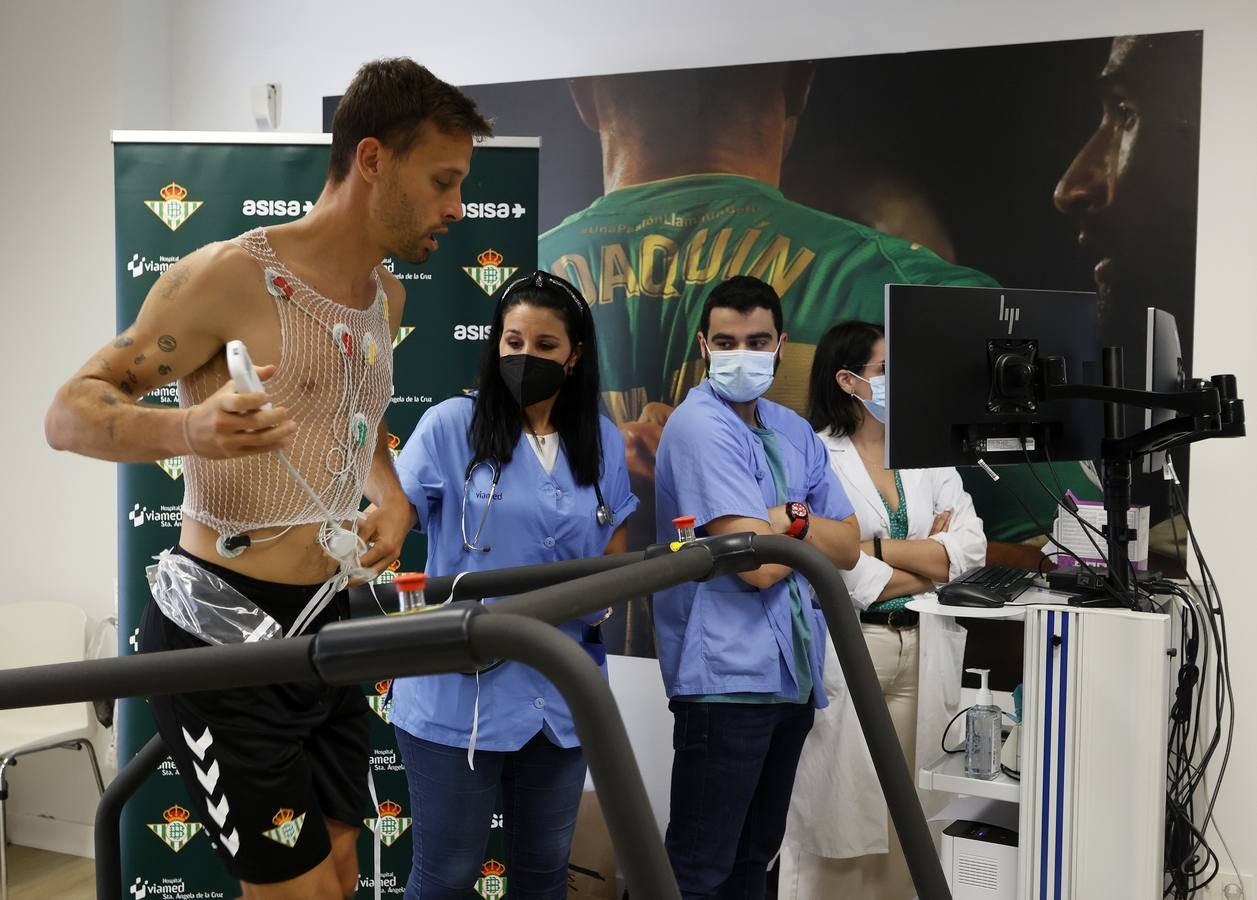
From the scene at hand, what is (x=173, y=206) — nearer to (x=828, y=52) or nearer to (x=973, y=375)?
(x=828, y=52)

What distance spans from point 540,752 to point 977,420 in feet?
3.60

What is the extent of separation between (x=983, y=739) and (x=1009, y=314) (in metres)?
0.89

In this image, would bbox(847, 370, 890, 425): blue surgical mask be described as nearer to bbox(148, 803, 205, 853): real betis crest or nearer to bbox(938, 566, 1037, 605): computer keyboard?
bbox(938, 566, 1037, 605): computer keyboard

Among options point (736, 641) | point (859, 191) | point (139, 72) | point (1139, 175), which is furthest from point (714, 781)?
point (139, 72)

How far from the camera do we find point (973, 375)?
2.25 m

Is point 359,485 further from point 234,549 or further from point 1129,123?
point 1129,123

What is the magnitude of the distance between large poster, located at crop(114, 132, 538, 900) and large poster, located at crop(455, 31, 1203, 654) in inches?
22.8

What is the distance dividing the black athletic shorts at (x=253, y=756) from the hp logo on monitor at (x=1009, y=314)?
149cm

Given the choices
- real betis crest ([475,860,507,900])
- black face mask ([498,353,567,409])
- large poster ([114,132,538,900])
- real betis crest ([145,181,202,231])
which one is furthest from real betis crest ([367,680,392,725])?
real betis crest ([145,181,202,231])

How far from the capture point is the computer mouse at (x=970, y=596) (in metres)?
2.28

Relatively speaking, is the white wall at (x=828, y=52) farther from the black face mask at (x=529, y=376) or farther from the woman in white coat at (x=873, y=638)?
the black face mask at (x=529, y=376)

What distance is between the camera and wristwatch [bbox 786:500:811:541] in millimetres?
2457

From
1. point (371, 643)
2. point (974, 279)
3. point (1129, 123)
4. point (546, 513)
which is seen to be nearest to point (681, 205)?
point (974, 279)

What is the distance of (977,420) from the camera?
7.39ft
